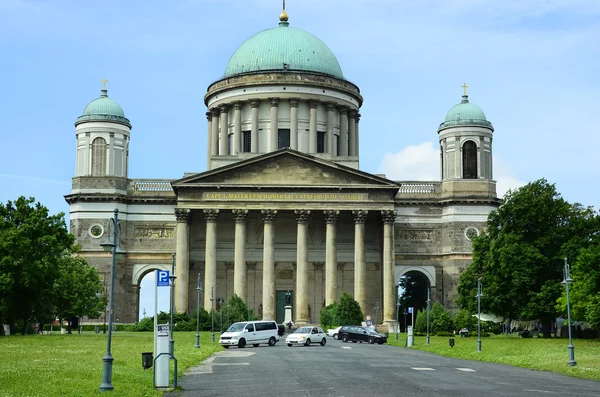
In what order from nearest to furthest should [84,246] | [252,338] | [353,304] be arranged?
[252,338], [353,304], [84,246]

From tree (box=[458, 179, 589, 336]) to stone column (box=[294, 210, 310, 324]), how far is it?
670 inches

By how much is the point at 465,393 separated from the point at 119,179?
3031 inches

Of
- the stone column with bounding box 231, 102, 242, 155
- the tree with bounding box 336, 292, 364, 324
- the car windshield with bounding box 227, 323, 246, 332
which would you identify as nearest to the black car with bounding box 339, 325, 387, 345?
the tree with bounding box 336, 292, 364, 324

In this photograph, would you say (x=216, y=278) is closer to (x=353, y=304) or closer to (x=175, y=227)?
(x=175, y=227)

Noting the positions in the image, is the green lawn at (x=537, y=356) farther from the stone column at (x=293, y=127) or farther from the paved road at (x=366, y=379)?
the stone column at (x=293, y=127)

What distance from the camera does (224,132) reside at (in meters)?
110

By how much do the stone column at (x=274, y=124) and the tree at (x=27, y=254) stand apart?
38976 millimetres

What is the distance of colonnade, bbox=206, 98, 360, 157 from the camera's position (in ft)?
352

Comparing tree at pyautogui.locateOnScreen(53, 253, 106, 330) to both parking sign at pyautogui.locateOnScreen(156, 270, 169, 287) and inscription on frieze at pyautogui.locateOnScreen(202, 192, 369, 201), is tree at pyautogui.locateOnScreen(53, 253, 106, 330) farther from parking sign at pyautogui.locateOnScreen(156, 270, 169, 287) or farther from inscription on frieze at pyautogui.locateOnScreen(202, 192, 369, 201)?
parking sign at pyautogui.locateOnScreen(156, 270, 169, 287)

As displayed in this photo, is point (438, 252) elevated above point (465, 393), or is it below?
above

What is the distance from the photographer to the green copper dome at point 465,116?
103438mm

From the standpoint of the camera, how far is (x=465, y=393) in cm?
2798

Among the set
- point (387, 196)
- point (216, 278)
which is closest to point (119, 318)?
point (216, 278)

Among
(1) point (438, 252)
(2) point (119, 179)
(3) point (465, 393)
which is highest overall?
(2) point (119, 179)
